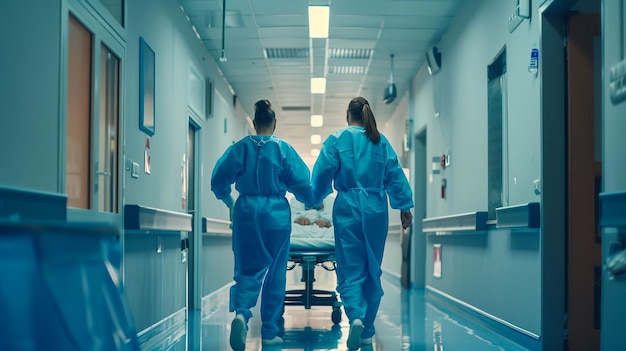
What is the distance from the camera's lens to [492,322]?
541 cm

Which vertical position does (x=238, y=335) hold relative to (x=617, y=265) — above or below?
below

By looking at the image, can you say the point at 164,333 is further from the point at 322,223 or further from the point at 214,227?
the point at 214,227

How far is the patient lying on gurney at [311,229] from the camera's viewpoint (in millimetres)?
5336

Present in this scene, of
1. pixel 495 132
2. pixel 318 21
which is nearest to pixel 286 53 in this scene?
pixel 318 21

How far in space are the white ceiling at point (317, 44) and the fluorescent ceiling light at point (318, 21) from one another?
0.09 m

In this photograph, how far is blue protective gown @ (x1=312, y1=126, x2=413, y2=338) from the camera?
14.0 ft

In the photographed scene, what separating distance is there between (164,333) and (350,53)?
4.92 m

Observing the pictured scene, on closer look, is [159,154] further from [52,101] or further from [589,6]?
[589,6]

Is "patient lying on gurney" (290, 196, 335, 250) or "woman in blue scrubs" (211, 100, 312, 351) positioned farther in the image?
"patient lying on gurney" (290, 196, 335, 250)

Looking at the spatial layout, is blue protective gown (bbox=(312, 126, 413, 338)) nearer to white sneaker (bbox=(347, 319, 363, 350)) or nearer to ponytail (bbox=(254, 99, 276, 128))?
white sneaker (bbox=(347, 319, 363, 350))

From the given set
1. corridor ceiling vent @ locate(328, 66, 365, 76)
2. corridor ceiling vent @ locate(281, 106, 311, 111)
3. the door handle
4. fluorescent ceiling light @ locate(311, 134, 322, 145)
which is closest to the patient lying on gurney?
the door handle

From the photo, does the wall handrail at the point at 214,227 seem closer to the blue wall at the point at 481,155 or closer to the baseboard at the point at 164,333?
the baseboard at the point at 164,333

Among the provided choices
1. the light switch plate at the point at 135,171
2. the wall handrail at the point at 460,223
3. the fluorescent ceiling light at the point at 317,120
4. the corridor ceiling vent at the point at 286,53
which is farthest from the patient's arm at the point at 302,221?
the fluorescent ceiling light at the point at 317,120

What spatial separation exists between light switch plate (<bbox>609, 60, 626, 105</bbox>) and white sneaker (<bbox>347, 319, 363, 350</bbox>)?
2.02 m
